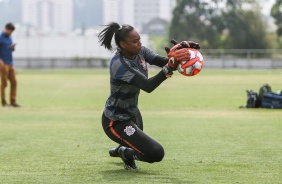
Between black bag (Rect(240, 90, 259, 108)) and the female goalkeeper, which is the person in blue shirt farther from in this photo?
the female goalkeeper

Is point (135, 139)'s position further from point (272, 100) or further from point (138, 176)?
point (272, 100)

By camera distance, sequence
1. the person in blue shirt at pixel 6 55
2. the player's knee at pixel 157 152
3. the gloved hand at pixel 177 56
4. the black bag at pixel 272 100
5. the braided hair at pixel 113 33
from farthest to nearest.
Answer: the person in blue shirt at pixel 6 55 < the black bag at pixel 272 100 < the braided hair at pixel 113 33 < the player's knee at pixel 157 152 < the gloved hand at pixel 177 56

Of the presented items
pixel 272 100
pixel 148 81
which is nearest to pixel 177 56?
pixel 148 81

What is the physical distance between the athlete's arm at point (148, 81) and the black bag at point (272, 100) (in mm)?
11328

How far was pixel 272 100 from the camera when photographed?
1977 cm

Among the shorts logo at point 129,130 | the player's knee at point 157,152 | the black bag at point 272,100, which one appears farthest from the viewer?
the black bag at point 272,100

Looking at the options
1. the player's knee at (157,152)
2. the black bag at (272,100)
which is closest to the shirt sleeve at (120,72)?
the player's knee at (157,152)

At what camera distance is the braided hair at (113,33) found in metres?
9.09

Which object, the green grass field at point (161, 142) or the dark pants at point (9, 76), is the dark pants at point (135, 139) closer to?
the green grass field at point (161, 142)

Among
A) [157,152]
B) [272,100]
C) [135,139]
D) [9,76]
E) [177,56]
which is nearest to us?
[177,56]

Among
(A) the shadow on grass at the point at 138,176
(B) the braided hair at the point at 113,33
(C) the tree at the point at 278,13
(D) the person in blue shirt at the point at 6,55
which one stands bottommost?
(C) the tree at the point at 278,13

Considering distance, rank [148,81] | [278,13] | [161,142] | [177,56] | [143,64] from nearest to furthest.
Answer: [177,56] → [148,81] → [143,64] → [161,142] → [278,13]

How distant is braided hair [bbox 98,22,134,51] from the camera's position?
909 cm

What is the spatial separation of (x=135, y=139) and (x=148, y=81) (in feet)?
2.76
